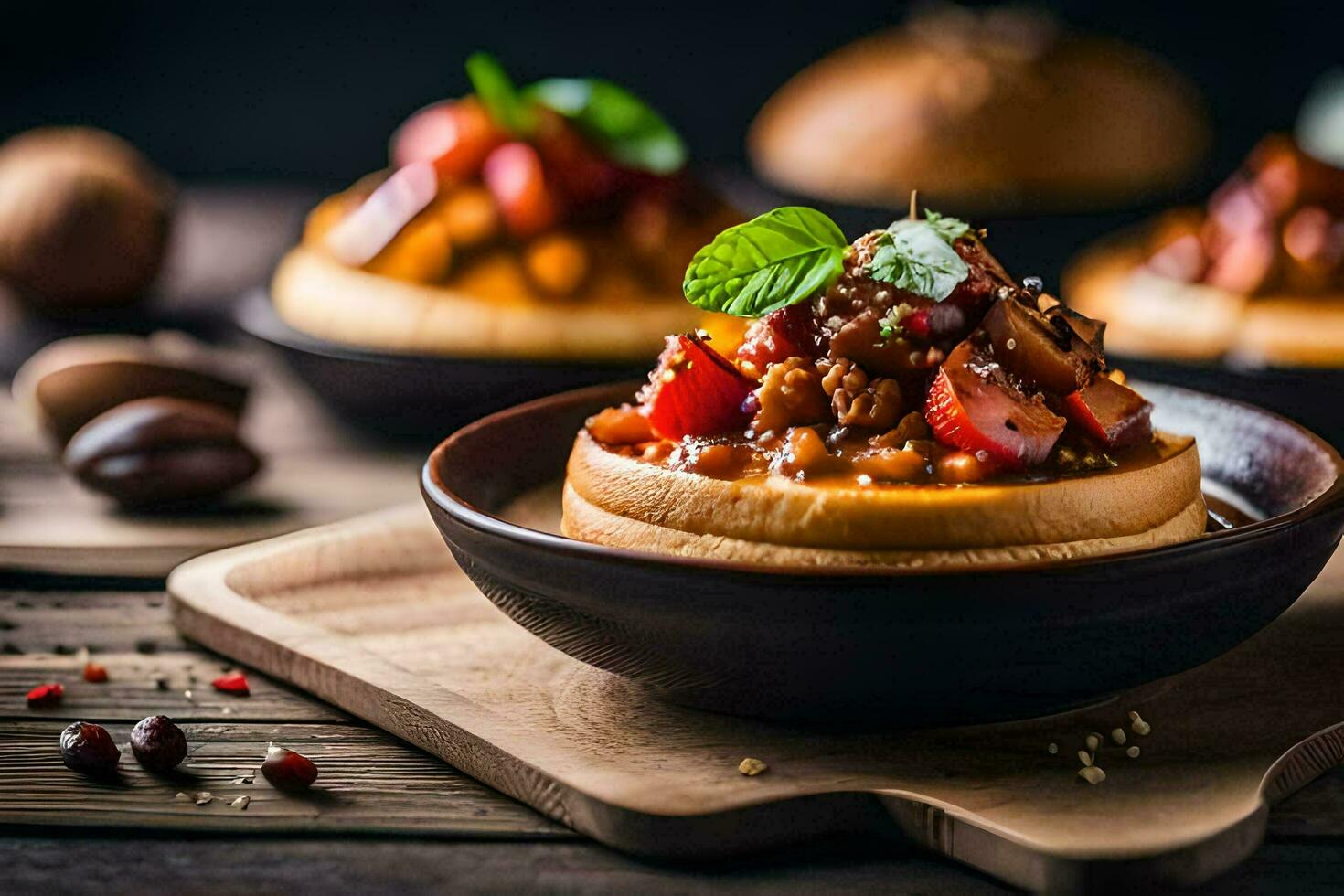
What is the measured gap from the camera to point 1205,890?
90.6 inches

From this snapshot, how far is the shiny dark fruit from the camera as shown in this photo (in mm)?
4289

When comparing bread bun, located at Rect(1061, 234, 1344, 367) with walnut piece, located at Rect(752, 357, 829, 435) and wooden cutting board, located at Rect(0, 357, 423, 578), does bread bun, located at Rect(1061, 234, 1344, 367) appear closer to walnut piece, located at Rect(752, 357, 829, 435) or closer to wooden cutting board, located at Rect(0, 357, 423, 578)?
walnut piece, located at Rect(752, 357, 829, 435)

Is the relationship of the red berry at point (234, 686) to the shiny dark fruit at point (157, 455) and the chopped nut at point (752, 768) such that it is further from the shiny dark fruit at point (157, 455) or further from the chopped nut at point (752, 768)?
the shiny dark fruit at point (157, 455)

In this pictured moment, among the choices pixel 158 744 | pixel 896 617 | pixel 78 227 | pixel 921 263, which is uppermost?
pixel 921 263

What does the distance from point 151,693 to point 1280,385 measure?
2.91 metres

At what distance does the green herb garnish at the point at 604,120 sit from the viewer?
5148mm

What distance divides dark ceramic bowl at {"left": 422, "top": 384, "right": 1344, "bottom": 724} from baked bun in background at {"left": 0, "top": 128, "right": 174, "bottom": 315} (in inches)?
158

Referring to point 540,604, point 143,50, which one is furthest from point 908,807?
point 143,50

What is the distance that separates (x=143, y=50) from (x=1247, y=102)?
20.7ft

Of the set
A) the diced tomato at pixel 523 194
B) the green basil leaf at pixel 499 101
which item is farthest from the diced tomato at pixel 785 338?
the green basil leaf at pixel 499 101

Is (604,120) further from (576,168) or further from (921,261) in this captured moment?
(921,261)

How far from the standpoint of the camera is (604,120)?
520cm

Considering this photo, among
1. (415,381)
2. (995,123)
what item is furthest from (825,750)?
(995,123)

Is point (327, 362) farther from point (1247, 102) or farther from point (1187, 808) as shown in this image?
point (1247, 102)
